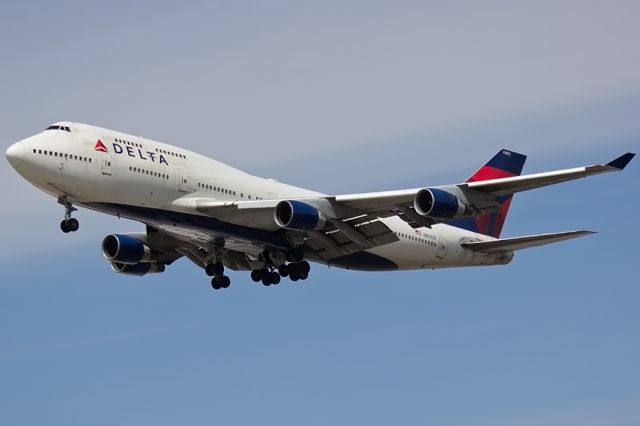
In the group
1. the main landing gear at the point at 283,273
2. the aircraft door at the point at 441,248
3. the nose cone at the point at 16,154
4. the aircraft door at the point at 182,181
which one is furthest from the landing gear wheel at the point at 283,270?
the nose cone at the point at 16,154

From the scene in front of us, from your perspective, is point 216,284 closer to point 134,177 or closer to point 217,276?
point 217,276

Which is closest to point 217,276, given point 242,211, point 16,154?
point 242,211

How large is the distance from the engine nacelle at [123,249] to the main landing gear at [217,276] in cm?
326

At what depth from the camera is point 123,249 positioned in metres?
62.3

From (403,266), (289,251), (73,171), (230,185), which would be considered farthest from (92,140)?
(403,266)

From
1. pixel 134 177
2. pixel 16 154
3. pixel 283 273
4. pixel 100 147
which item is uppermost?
pixel 100 147

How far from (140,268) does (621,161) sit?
83.7 feet

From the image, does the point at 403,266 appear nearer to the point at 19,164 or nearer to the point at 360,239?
the point at 360,239

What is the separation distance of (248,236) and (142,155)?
237 inches

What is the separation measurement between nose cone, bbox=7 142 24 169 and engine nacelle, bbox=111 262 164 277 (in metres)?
11.6

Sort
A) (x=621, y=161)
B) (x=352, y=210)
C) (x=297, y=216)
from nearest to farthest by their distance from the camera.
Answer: (x=621, y=161) → (x=297, y=216) → (x=352, y=210)

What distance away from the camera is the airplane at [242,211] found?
54219mm

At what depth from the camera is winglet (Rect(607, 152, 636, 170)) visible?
49125 mm

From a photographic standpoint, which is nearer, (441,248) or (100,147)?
(100,147)
